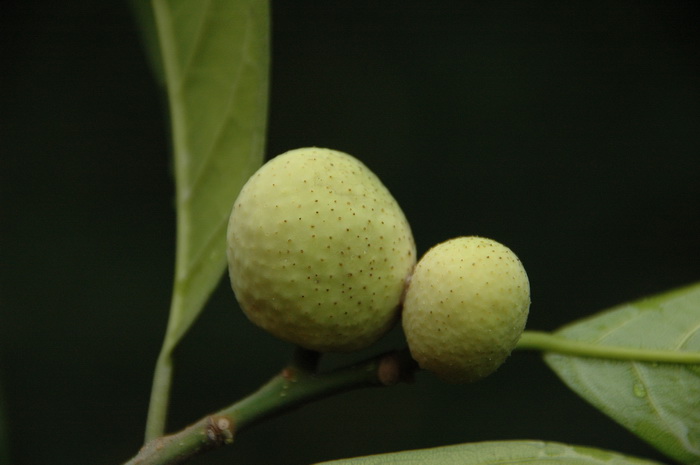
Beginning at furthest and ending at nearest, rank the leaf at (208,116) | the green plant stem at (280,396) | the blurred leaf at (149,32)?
the blurred leaf at (149,32)
the leaf at (208,116)
the green plant stem at (280,396)

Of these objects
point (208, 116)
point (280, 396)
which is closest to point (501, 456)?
point (280, 396)

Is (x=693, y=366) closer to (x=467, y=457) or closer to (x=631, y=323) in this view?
(x=631, y=323)

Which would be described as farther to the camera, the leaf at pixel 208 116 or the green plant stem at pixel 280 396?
the leaf at pixel 208 116

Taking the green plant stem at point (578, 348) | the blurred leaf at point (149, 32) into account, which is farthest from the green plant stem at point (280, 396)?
the blurred leaf at point (149, 32)

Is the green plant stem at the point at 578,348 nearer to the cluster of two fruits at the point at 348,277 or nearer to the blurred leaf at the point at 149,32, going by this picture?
the cluster of two fruits at the point at 348,277

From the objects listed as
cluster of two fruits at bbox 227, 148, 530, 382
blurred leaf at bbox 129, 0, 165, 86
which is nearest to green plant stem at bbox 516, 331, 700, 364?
cluster of two fruits at bbox 227, 148, 530, 382

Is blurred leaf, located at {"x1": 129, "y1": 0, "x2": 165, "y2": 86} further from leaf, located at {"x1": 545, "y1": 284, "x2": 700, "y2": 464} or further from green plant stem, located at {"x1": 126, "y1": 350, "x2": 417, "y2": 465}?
leaf, located at {"x1": 545, "y1": 284, "x2": 700, "y2": 464}

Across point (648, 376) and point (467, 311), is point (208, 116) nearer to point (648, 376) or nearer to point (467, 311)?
point (467, 311)

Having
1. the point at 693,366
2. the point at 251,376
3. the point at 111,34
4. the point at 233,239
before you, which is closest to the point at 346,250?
the point at 233,239
